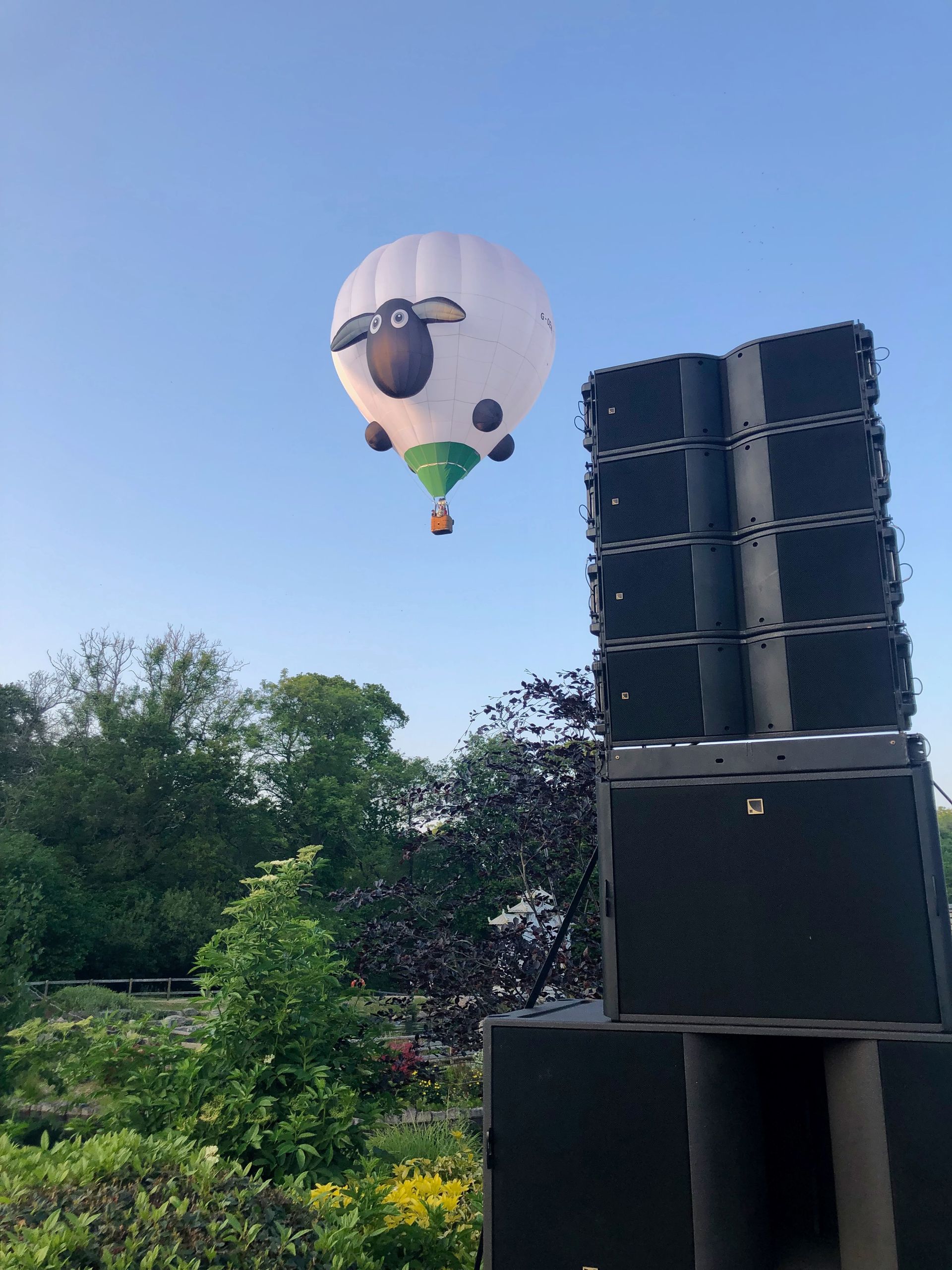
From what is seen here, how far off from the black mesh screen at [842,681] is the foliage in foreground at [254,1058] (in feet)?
11.5

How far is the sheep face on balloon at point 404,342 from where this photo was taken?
13461mm

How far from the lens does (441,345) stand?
13.6 m

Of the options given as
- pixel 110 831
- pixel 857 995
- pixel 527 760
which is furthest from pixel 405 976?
pixel 110 831

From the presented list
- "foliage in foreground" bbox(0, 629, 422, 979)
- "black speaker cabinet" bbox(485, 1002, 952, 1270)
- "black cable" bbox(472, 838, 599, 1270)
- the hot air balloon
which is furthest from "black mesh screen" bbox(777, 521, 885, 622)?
"foliage in foreground" bbox(0, 629, 422, 979)

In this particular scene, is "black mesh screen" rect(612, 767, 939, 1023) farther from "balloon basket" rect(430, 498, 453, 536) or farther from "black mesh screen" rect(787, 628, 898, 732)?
"balloon basket" rect(430, 498, 453, 536)

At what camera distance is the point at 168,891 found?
24.9 meters

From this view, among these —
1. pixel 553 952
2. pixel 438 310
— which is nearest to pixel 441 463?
pixel 438 310

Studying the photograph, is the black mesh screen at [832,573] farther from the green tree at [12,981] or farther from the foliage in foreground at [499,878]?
the green tree at [12,981]

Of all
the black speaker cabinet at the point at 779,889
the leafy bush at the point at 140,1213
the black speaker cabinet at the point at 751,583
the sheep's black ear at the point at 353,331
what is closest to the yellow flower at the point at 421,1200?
the leafy bush at the point at 140,1213

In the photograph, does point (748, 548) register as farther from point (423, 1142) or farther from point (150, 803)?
point (150, 803)

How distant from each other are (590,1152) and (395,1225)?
82cm

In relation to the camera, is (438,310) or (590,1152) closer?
(590,1152)

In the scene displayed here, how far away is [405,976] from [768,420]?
587cm

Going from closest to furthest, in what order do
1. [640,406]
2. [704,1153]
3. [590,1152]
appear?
1. [704,1153]
2. [590,1152]
3. [640,406]
